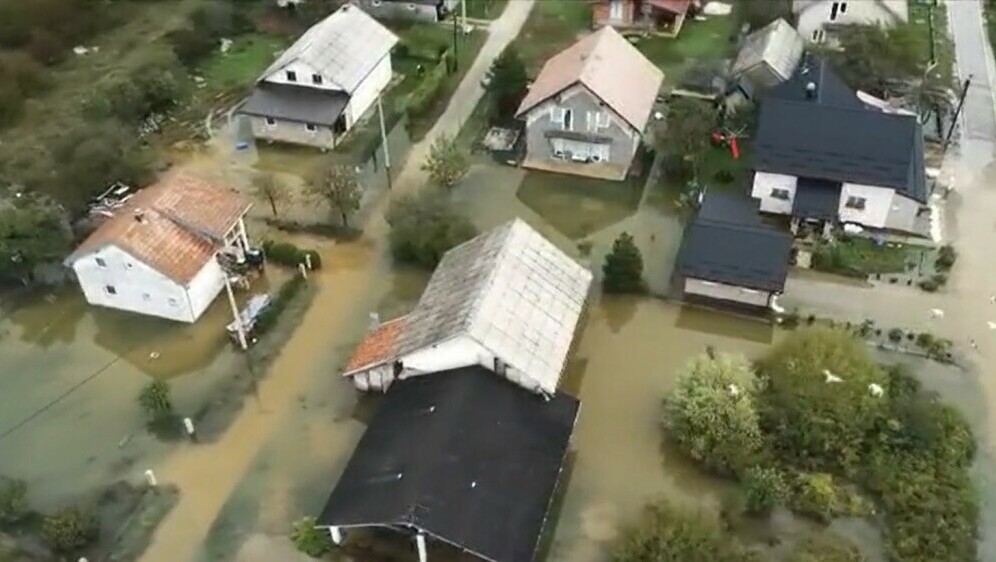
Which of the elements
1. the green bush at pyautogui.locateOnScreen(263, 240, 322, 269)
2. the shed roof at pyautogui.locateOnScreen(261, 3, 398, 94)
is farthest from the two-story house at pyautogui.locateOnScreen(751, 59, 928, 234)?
the shed roof at pyautogui.locateOnScreen(261, 3, 398, 94)

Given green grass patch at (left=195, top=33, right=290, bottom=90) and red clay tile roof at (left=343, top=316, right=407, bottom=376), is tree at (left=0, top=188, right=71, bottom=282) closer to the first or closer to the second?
red clay tile roof at (left=343, top=316, right=407, bottom=376)

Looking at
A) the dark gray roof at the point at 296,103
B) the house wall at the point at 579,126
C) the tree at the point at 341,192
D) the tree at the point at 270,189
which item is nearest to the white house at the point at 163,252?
the tree at the point at 270,189

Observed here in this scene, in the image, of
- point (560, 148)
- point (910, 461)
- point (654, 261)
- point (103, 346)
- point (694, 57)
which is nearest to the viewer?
point (910, 461)

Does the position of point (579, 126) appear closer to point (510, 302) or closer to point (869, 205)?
point (869, 205)

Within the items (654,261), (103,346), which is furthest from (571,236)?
(103,346)

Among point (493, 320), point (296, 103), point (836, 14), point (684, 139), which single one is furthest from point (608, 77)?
point (493, 320)

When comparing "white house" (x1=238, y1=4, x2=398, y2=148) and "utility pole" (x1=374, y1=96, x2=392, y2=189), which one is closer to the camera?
"utility pole" (x1=374, y1=96, x2=392, y2=189)

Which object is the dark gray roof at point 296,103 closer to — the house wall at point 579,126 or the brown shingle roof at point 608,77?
the brown shingle roof at point 608,77

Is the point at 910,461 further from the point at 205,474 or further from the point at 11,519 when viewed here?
the point at 11,519
